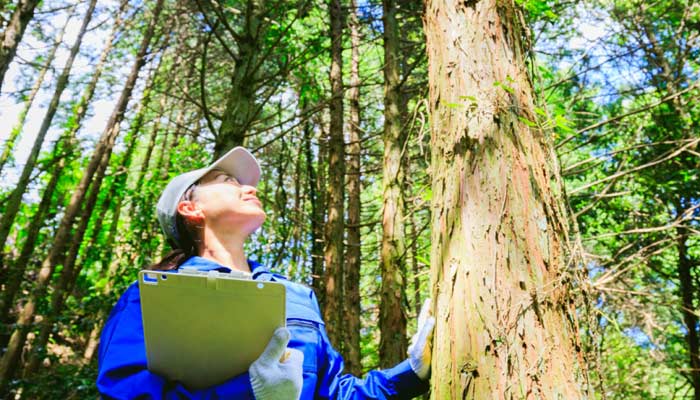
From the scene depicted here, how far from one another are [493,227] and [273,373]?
934mm

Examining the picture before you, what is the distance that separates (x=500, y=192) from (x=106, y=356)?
1541 mm

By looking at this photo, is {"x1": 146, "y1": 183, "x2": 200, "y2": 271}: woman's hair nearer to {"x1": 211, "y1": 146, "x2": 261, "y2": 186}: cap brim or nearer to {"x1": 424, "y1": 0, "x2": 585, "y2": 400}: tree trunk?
{"x1": 211, "y1": 146, "x2": 261, "y2": 186}: cap brim

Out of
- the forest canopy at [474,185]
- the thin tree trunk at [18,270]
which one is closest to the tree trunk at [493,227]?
the forest canopy at [474,185]

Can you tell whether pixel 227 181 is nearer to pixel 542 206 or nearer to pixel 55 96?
pixel 542 206

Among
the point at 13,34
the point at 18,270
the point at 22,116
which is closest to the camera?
the point at 13,34

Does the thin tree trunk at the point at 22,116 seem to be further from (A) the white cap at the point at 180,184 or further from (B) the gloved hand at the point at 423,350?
(B) the gloved hand at the point at 423,350

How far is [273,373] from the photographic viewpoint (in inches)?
60.1

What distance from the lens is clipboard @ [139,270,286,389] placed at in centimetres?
138

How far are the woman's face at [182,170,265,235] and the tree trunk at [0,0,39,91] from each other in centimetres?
371

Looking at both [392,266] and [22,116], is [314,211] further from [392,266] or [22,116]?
[22,116]

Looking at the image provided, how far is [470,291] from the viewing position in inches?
63.1

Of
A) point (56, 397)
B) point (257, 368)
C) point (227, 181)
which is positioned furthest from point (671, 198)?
point (56, 397)

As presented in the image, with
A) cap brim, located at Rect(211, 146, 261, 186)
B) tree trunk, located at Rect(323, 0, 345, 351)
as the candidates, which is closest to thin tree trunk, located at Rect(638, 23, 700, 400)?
tree trunk, located at Rect(323, 0, 345, 351)

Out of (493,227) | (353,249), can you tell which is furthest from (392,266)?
(493,227)
